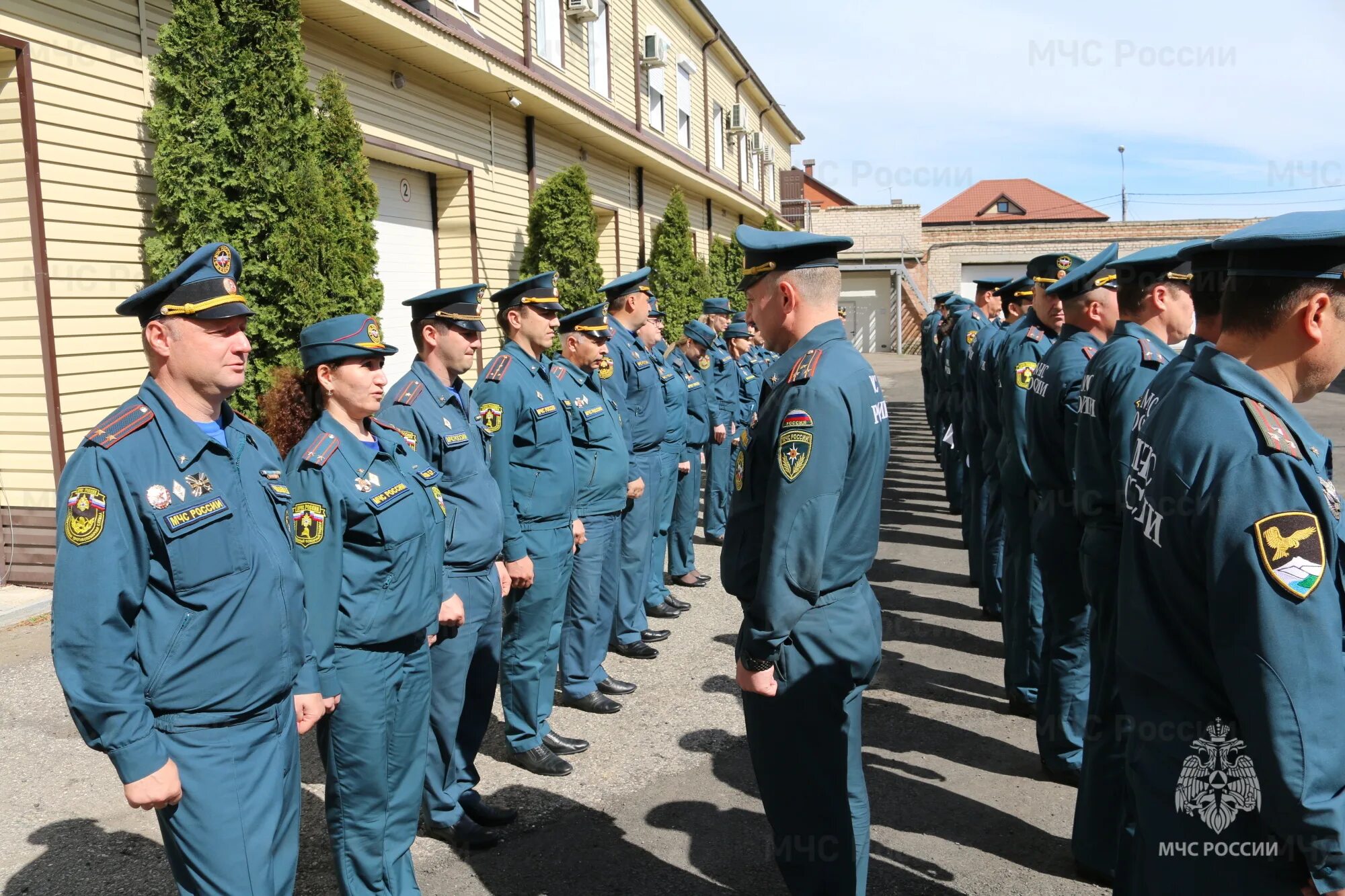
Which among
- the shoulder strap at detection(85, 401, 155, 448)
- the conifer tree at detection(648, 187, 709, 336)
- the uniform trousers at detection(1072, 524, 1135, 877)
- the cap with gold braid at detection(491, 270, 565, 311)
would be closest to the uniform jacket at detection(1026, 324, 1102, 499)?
the uniform trousers at detection(1072, 524, 1135, 877)

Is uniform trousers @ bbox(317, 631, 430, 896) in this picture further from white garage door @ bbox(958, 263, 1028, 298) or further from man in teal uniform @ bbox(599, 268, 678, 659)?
white garage door @ bbox(958, 263, 1028, 298)

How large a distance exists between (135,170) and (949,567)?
24.3 ft

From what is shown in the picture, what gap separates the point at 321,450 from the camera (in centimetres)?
311

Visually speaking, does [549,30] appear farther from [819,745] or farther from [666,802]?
[819,745]

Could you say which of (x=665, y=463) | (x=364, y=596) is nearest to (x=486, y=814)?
(x=364, y=596)

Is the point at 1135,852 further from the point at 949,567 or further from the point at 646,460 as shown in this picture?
the point at 949,567

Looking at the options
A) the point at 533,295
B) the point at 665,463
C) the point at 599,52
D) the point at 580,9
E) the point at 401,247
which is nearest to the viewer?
the point at 533,295

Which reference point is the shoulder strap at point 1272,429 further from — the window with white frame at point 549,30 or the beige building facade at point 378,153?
the window with white frame at point 549,30

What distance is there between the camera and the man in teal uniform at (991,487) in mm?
6742

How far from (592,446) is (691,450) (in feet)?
11.9

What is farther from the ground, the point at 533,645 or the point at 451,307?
the point at 451,307

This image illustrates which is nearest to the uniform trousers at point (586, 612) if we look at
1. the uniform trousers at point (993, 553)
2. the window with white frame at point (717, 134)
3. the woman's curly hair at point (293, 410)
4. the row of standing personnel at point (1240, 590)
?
the woman's curly hair at point (293, 410)

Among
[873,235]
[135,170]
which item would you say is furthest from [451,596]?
[873,235]

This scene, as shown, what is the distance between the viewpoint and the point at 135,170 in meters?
7.05
